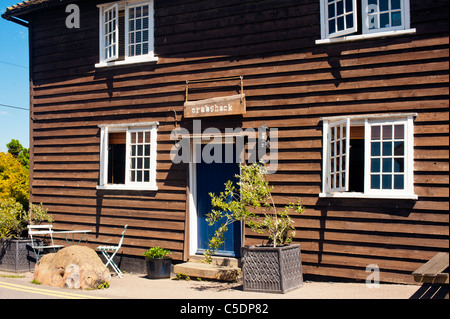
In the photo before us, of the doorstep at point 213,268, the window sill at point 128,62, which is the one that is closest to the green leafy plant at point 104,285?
the doorstep at point 213,268

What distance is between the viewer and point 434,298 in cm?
691

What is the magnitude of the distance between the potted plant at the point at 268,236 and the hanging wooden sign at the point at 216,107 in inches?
46.6

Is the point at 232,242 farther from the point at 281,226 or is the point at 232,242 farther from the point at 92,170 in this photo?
the point at 92,170

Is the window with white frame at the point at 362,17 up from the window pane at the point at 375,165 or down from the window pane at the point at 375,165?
up

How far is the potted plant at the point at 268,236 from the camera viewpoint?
27.0 feet

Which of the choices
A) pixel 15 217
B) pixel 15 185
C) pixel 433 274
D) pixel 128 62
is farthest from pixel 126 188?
pixel 433 274

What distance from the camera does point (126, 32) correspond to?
38.0 feet

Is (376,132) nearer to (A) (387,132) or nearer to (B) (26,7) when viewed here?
(A) (387,132)

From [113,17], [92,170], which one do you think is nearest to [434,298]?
[92,170]

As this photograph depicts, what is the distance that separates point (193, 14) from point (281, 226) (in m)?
4.81

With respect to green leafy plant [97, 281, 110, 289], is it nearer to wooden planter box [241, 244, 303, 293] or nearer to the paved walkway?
the paved walkway

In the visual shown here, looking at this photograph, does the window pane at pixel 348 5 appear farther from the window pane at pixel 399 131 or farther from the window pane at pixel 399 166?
the window pane at pixel 399 166

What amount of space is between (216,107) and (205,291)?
3532 millimetres

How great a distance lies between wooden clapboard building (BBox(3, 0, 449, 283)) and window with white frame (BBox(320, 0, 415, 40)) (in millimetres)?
26
